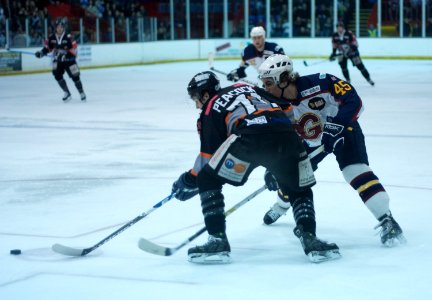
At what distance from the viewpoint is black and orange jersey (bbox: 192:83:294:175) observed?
13.7ft

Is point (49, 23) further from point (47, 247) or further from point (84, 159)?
point (47, 247)

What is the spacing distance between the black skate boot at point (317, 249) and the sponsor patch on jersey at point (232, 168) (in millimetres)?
440

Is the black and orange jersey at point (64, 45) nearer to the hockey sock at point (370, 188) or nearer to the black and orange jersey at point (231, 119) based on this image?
the hockey sock at point (370, 188)

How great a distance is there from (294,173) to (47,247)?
136 centimetres

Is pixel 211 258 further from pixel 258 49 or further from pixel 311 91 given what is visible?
pixel 258 49

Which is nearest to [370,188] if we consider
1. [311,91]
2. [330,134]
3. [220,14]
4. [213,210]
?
[330,134]

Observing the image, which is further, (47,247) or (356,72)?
(356,72)

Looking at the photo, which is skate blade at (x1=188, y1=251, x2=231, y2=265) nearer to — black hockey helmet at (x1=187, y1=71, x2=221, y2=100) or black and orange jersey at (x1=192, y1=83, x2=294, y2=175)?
black and orange jersey at (x1=192, y1=83, x2=294, y2=175)

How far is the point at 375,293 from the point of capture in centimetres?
372

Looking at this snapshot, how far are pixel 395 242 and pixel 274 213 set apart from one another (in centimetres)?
80

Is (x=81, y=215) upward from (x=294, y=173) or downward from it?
downward

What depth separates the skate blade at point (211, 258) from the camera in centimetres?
425

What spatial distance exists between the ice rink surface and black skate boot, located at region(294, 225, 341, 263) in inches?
1.6

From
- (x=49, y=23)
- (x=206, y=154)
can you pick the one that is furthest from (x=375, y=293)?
(x=49, y=23)
